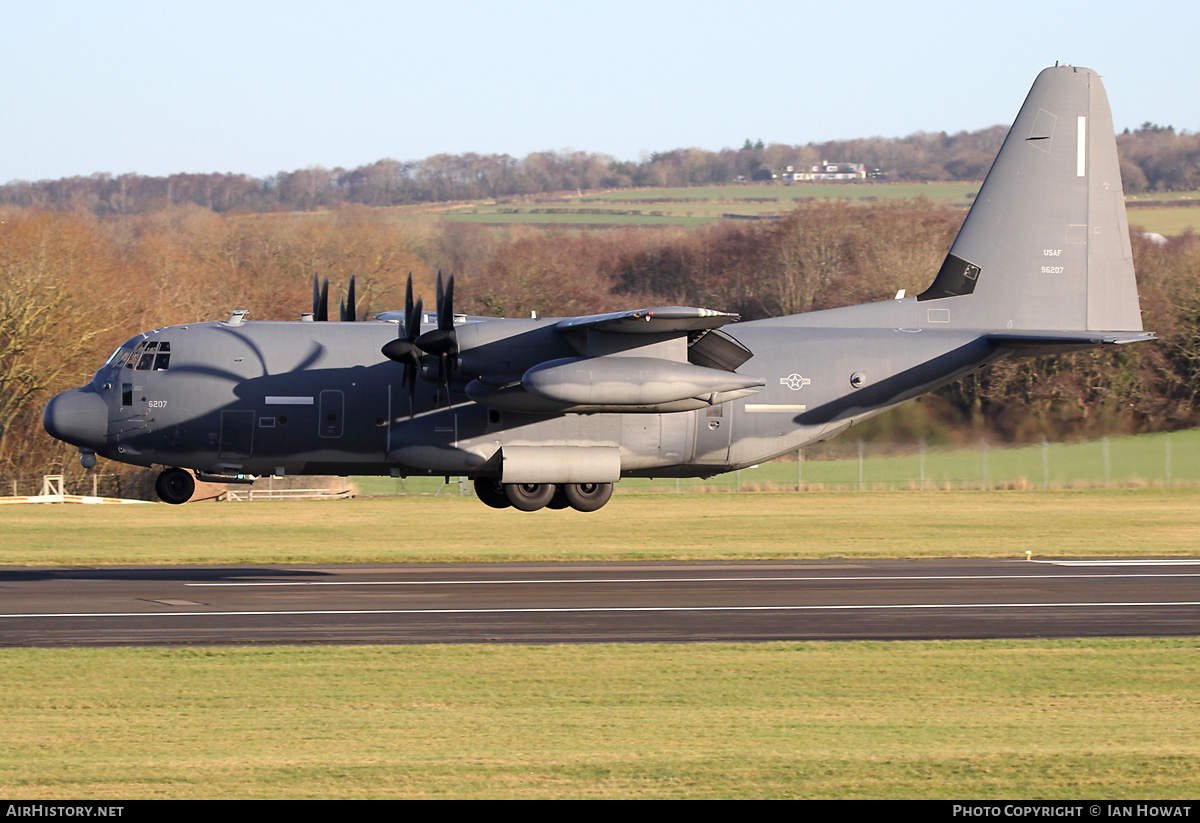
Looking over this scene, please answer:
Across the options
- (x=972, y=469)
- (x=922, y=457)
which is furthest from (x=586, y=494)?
(x=972, y=469)

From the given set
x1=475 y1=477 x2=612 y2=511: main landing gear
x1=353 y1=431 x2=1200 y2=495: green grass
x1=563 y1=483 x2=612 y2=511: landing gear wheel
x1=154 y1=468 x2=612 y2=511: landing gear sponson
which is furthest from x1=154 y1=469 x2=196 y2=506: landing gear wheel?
x1=353 y1=431 x2=1200 y2=495: green grass

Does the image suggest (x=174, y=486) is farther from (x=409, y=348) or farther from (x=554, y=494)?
(x=554, y=494)

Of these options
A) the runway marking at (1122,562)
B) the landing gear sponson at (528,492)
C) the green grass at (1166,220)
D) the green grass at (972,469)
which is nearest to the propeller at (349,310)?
the landing gear sponson at (528,492)

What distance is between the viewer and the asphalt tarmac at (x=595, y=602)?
21.7 meters

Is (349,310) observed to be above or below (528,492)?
above

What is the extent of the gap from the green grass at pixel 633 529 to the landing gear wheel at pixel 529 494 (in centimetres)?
835

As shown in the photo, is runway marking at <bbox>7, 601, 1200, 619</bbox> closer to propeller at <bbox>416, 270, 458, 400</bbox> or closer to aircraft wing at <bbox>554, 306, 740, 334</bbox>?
propeller at <bbox>416, 270, 458, 400</bbox>

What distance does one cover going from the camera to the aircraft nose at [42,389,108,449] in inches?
987

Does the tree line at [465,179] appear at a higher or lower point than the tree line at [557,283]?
higher

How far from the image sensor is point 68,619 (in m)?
22.8

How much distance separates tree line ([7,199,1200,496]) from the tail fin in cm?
696

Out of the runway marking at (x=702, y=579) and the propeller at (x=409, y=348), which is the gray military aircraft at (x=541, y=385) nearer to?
the propeller at (x=409, y=348)

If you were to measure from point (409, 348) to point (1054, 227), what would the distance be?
1472 cm

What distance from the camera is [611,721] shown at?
612 inches
